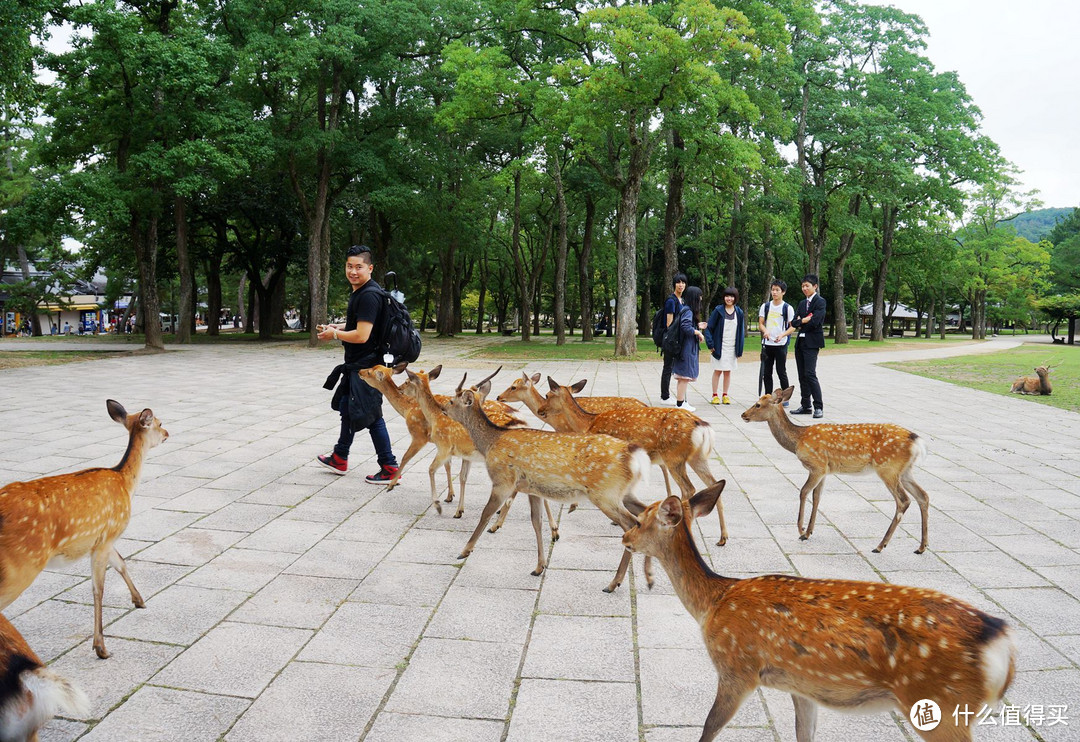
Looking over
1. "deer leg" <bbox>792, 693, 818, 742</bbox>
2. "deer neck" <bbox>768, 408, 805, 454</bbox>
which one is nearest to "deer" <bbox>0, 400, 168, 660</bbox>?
"deer leg" <bbox>792, 693, 818, 742</bbox>

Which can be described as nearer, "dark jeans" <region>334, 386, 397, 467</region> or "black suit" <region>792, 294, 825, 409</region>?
"dark jeans" <region>334, 386, 397, 467</region>

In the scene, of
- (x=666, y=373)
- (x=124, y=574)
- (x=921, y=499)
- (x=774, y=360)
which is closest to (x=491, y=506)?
(x=124, y=574)

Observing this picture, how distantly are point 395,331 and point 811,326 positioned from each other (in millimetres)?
6354

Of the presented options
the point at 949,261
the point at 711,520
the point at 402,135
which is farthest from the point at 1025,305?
the point at 711,520

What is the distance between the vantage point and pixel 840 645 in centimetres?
225

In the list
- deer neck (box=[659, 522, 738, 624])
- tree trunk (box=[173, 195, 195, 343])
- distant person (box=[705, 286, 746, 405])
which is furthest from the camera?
tree trunk (box=[173, 195, 195, 343])

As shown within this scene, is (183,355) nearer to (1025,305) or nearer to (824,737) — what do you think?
(824,737)

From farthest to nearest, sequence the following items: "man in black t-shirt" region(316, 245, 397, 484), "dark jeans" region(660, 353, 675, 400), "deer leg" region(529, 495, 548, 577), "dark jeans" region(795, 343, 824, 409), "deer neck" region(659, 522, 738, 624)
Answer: "dark jeans" region(660, 353, 675, 400) < "dark jeans" region(795, 343, 824, 409) < "man in black t-shirt" region(316, 245, 397, 484) < "deer leg" region(529, 495, 548, 577) < "deer neck" region(659, 522, 738, 624)

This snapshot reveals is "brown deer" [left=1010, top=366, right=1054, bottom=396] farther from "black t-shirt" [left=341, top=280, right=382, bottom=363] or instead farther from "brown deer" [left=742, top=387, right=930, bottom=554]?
"black t-shirt" [left=341, top=280, right=382, bottom=363]

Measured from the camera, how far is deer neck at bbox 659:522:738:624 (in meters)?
2.70

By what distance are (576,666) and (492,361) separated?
16.5 meters

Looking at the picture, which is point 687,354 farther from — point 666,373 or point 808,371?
point 808,371

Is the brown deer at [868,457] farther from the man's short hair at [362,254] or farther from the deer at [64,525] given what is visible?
the deer at [64,525]

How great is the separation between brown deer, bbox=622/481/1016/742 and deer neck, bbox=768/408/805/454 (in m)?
2.93
